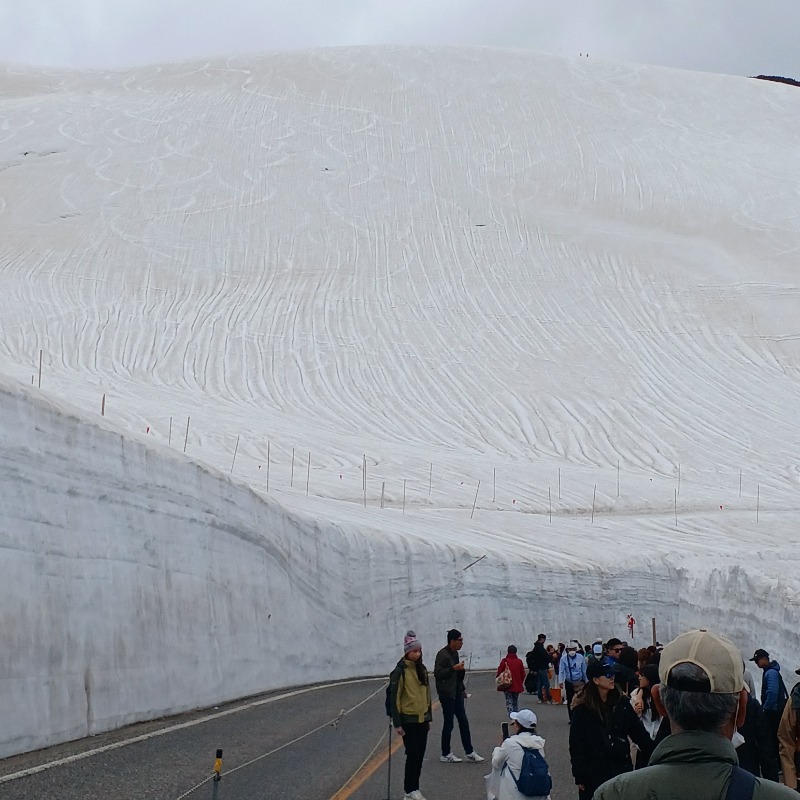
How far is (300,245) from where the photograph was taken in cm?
4444

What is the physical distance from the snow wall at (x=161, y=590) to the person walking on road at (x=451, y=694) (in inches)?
86.2

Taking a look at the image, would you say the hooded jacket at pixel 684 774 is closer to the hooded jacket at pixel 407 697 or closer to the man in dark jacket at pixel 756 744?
the man in dark jacket at pixel 756 744

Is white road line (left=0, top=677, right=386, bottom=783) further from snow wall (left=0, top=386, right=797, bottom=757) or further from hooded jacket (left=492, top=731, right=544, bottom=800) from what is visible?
hooded jacket (left=492, top=731, right=544, bottom=800)

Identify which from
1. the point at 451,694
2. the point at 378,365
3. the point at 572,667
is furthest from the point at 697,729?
the point at 378,365

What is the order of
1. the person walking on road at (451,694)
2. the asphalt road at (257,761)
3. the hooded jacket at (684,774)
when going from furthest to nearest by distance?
the person walking on road at (451,694) < the asphalt road at (257,761) < the hooded jacket at (684,774)

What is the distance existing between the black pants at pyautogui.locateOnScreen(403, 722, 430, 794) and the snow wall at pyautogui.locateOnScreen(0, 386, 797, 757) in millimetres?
2329

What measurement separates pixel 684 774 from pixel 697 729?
14 cm

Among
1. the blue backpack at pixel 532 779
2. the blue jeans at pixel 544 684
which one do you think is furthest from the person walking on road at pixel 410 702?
the blue jeans at pixel 544 684

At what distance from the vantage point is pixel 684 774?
2.69 meters

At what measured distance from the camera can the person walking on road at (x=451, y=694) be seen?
8844 millimetres

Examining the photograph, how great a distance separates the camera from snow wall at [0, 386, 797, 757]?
8.13 m

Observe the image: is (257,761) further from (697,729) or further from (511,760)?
(697,729)

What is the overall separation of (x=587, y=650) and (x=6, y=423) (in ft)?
33.9

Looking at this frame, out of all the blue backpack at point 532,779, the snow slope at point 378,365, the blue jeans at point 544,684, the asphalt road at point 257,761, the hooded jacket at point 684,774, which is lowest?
the blue jeans at point 544,684
